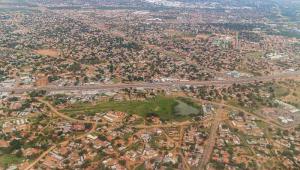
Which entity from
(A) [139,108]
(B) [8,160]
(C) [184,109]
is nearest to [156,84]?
(C) [184,109]

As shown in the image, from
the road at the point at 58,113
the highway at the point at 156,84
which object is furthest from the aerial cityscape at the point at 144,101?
the road at the point at 58,113

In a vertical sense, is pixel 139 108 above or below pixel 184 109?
above

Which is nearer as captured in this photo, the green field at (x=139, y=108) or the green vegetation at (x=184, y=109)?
the green field at (x=139, y=108)

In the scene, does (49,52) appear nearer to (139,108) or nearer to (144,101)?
(144,101)

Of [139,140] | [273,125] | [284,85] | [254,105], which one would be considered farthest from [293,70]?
[139,140]

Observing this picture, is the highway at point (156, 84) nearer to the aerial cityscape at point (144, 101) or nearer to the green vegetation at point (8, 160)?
the aerial cityscape at point (144, 101)
